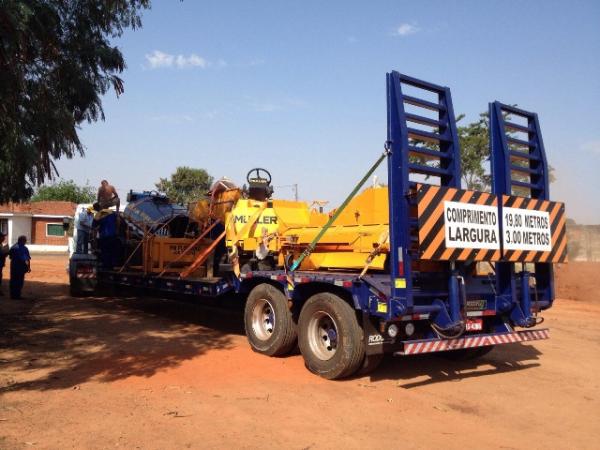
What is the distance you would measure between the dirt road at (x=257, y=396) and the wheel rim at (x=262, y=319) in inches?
13.6

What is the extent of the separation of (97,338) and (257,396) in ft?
13.2

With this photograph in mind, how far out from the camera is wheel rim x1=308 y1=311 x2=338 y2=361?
6703mm

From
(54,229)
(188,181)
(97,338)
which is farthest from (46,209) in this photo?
(97,338)

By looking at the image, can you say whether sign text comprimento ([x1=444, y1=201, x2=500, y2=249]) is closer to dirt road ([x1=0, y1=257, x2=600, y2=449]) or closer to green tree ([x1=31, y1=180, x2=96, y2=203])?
dirt road ([x1=0, y1=257, x2=600, y2=449])

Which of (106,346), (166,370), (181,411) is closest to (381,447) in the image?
(181,411)

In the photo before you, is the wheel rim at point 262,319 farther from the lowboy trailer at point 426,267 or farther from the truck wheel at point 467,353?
the truck wheel at point 467,353

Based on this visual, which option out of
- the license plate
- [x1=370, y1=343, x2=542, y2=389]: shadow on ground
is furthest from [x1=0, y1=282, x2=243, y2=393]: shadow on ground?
the license plate

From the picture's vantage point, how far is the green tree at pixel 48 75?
20.9 ft

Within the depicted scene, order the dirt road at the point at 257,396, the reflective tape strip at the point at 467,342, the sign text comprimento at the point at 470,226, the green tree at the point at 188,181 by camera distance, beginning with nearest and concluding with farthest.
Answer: the dirt road at the point at 257,396
the reflective tape strip at the point at 467,342
the sign text comprimento at the point at 470,226
the green tree at the point at 188,181

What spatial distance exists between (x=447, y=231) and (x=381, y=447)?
8.56 feet

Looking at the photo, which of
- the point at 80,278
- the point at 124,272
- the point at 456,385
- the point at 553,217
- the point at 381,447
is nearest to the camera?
the point at 381,447

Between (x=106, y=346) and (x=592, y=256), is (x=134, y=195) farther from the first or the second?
(x=592, y=256)

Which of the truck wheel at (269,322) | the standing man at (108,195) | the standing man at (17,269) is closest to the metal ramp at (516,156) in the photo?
the truck wheel at (269,322)

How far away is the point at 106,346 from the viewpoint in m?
8.10
